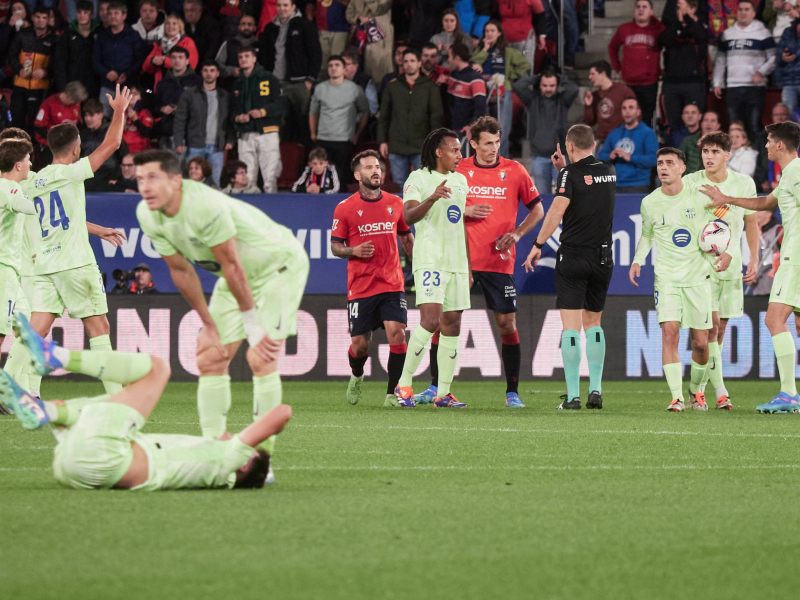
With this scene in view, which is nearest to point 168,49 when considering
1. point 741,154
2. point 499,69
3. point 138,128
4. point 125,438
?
point 138,128

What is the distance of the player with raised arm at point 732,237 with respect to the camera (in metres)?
10.8

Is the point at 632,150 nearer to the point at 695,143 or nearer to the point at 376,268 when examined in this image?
the point at 695,143

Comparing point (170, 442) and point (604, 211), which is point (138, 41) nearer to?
point (604, 211)

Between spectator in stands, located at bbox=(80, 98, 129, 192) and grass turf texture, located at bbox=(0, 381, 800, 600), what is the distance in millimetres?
8617

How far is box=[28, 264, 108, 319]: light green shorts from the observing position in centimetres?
964

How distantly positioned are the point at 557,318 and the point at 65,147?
7072 mm

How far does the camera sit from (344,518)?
474 centimetres

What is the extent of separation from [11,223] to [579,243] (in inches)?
197

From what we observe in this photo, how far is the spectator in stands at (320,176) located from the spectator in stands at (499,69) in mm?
2462

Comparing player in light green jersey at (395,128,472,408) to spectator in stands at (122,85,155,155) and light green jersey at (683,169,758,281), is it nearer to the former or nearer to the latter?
light green jersey at (683,169,758,281)

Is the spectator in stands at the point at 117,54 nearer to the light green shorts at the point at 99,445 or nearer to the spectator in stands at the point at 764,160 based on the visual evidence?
the spectator in stands at the point at 764,160

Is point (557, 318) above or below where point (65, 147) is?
below

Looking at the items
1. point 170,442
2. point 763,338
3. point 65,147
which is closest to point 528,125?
point 763,338

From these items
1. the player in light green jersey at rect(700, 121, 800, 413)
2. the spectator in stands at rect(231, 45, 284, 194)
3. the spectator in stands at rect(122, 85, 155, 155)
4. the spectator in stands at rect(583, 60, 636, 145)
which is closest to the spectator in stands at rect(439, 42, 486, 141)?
the spectator in stands at rect(583, 60, 636, 145)
